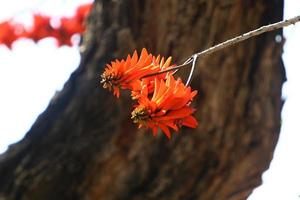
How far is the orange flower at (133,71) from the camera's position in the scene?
81 cm

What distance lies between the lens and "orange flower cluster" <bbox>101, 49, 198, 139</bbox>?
0.74m

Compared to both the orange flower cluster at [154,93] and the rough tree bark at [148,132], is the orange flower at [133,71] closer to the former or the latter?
the orange flower cluster at [154,93]

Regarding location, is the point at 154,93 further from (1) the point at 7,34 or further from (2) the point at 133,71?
(1) the point at 7,34

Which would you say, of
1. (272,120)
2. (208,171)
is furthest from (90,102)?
(272,120)

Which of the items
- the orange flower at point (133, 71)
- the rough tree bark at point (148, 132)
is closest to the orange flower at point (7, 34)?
the rough tree bark at point (148, 132)

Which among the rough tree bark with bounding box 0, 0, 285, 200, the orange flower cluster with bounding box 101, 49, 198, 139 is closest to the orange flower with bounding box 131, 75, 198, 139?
the orange flower cluster with bounding box 101, 49, 198, 139

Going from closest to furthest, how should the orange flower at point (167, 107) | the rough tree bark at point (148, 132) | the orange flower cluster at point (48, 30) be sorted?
the orange flower at point (167, 107), the rough tree bark at point (148, 132), the orange flower cluster at point (48, 30)

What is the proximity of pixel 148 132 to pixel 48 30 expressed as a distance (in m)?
1.37

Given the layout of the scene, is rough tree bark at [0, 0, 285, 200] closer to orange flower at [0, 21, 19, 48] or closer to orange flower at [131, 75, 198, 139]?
orange flower at [131, 75, 198, 139]

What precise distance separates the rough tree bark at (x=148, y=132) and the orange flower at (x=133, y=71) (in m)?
0.60

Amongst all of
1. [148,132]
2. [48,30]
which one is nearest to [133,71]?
[148,132]

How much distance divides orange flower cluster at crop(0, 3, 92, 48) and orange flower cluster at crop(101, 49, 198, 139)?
1.73m

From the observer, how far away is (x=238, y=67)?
4.82ft

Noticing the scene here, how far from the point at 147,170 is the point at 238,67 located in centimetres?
31
